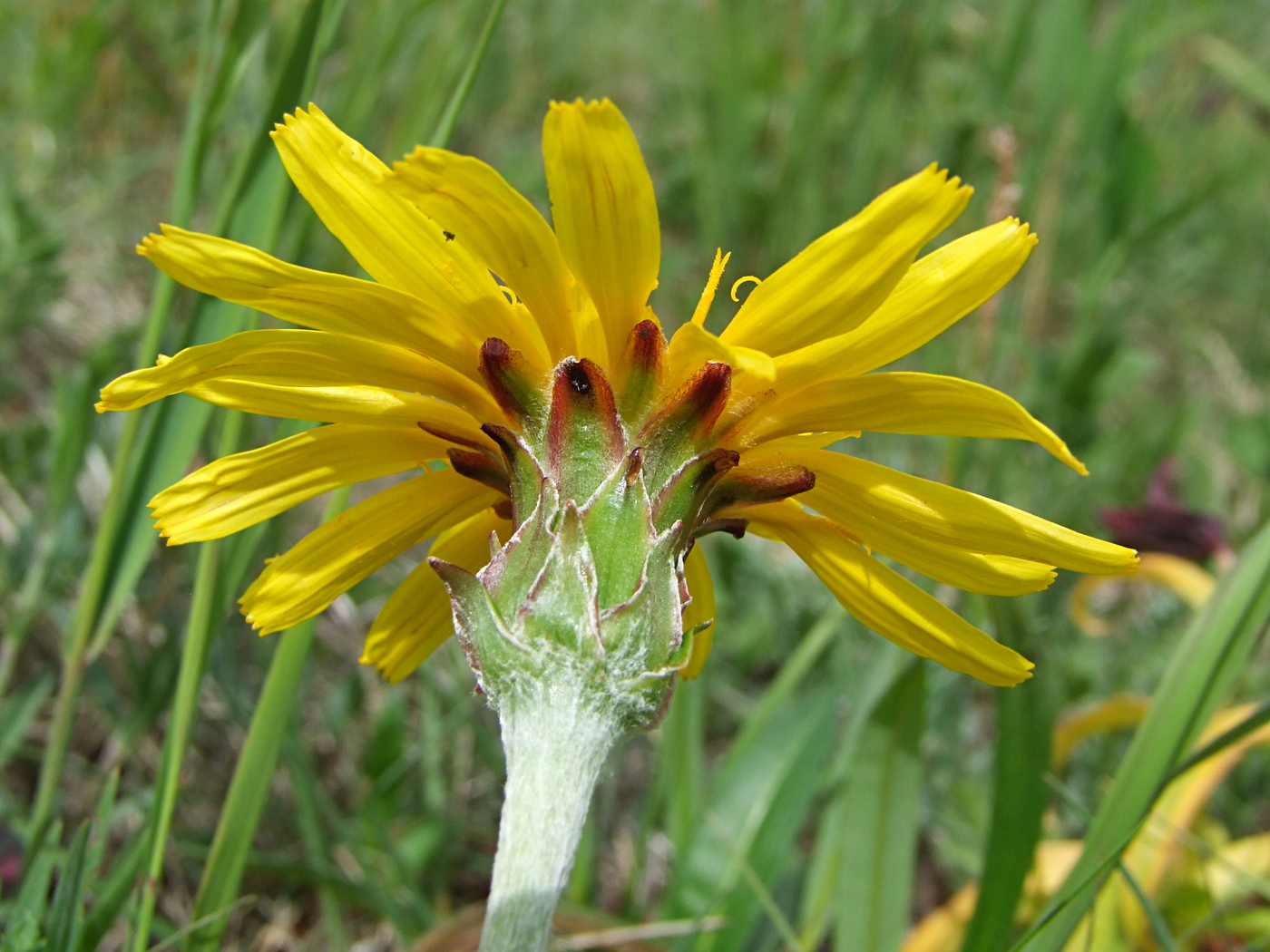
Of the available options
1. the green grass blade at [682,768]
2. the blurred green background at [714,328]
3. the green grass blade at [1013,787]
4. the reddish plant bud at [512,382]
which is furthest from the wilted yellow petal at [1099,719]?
the reddish plant bud at [512,382]

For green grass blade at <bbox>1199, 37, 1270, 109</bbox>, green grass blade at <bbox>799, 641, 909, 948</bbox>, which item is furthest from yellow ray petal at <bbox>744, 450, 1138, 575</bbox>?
green grass blade at <bbox>1199, 37, 1270, 109</bbox>

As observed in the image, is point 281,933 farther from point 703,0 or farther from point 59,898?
point 703,0

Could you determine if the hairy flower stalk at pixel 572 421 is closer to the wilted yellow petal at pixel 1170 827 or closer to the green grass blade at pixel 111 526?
the green grass blade at pixel 111 526

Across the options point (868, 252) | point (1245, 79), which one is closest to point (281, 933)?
point (868, 252)

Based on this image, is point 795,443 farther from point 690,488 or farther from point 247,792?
point 247,792

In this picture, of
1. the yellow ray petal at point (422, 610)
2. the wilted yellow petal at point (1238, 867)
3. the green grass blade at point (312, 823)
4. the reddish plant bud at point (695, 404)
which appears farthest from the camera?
the wilted yellow petal at point (1238, 867)

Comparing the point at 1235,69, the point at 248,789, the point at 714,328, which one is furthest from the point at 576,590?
the point at 1235,69

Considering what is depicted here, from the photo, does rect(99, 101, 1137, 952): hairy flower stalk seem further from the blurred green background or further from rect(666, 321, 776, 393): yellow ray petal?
the blurred green background
